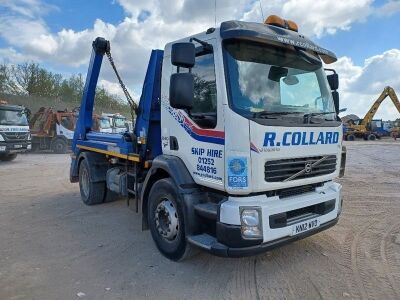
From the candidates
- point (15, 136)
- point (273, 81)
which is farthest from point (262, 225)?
point (15, 136)

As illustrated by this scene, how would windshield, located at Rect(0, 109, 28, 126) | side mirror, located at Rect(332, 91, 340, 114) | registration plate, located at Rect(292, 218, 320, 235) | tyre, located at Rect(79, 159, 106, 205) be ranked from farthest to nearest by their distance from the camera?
windshield, located at Rect(0, 109, 28, 126)
tyre, located at Rect(79, 159, 106, 205)
side mirror, located at Rect(332, 91, 340, 114)
registration plate, located at Rect(292, 218, 320, 235)

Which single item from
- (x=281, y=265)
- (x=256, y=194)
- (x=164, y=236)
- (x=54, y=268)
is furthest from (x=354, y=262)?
(x=54, y=268)

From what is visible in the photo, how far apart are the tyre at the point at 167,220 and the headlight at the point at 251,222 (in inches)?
33.1

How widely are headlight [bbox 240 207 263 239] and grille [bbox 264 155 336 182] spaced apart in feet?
1.17

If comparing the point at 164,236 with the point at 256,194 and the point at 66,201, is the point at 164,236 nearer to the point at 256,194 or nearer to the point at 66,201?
the point at 256,194

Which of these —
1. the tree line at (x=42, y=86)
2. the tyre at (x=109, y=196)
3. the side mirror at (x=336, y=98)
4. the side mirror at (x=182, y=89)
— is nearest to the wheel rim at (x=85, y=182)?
the tyre at (x=109, y=196)

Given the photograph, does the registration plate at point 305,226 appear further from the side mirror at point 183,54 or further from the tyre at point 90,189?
the tyre at point 90,189

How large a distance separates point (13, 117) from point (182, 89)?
14631 millimetres

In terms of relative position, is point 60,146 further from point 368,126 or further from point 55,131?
point 368,126

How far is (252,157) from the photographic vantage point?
334 cm

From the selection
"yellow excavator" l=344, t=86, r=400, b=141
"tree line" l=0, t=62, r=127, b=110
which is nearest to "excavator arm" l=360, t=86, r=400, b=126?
"yellow excavator" l=344, t=86, r=400, b=141

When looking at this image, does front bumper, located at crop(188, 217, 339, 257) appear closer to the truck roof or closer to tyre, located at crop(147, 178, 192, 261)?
tyre, located at crop(147, 178, 192, 261)

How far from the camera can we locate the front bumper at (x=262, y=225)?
3.36 metres

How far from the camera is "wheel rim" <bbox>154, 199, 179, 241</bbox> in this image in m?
4.14
